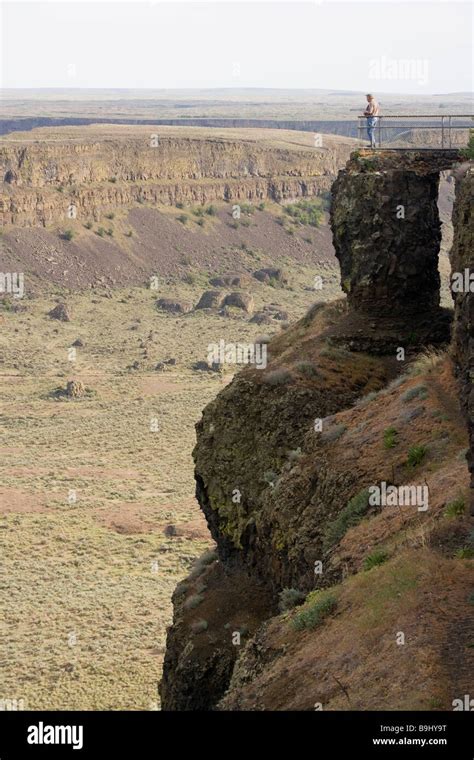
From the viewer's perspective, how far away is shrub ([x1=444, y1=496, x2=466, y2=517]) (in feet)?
46.3

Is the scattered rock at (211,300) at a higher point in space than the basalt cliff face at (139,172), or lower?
lower

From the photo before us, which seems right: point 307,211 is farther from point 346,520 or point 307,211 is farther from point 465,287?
point 465,287

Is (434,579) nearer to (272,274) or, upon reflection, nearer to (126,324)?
(126,324)

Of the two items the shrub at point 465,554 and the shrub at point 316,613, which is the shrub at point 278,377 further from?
the shrub at point 465,554

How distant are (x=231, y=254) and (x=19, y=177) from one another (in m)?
17.8

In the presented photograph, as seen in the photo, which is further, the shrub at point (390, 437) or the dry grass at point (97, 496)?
the dry grass at point (97, 496)

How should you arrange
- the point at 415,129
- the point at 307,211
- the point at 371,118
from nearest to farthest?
the point at 371,118
the point at 415,129
the point at 307,211

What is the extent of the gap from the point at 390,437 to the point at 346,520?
1.75 metres

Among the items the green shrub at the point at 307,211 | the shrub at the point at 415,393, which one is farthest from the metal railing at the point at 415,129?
the green shrub at the point at 307,211

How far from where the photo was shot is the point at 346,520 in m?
16.3

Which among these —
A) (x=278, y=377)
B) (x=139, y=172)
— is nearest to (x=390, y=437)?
(x=278, y=377)

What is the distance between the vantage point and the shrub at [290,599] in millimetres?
16438

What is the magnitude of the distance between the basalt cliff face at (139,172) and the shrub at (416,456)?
2747 inches

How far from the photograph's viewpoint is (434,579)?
13.0 meters
